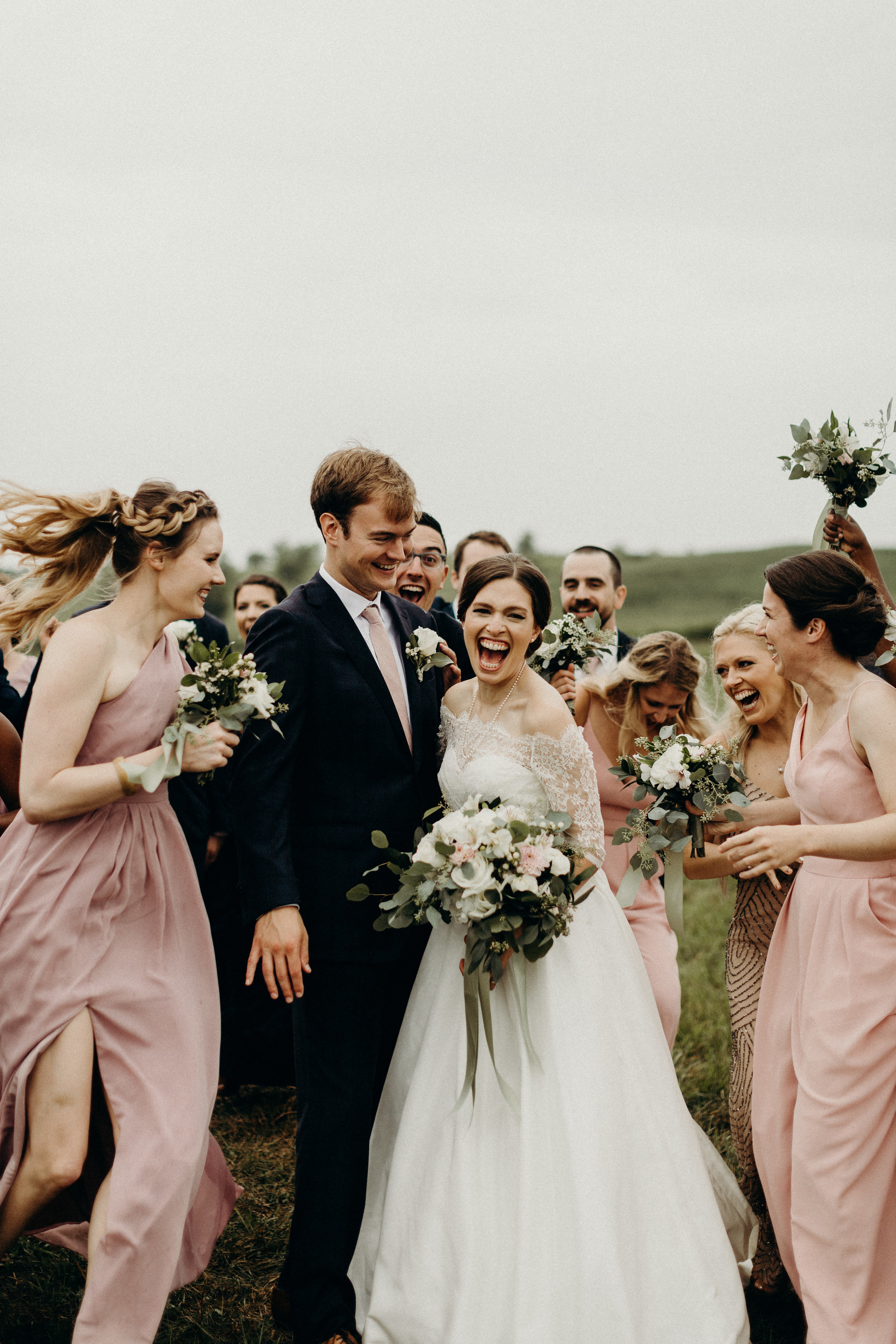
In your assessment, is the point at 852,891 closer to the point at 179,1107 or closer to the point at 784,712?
the point at 784,712

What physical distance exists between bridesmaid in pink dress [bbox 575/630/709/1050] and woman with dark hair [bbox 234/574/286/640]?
291 centimetres

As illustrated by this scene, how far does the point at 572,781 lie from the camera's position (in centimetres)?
429

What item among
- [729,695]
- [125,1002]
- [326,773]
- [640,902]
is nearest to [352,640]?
[326,773]

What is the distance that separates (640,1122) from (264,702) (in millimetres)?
2055

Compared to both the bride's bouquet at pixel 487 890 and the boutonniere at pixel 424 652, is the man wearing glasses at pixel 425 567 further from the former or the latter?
the bride's bouquet at pixel 487 890

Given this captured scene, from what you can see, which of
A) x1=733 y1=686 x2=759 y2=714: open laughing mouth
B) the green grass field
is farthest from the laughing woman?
the green grass field

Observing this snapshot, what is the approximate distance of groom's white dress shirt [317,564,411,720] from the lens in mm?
4312

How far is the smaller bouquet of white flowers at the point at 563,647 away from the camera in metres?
5.17

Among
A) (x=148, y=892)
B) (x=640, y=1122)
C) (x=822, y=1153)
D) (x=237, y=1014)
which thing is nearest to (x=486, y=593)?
(x=148, y=892)

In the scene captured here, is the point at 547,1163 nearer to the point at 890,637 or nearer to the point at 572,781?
the point at 572,781

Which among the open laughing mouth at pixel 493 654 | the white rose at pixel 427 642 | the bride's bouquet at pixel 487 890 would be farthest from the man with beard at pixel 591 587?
the bride's bouquet at pixel 487 890

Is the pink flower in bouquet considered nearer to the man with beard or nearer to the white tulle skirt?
the white tulle skirt

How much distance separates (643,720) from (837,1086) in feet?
7.03

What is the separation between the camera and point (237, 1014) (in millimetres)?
6520
